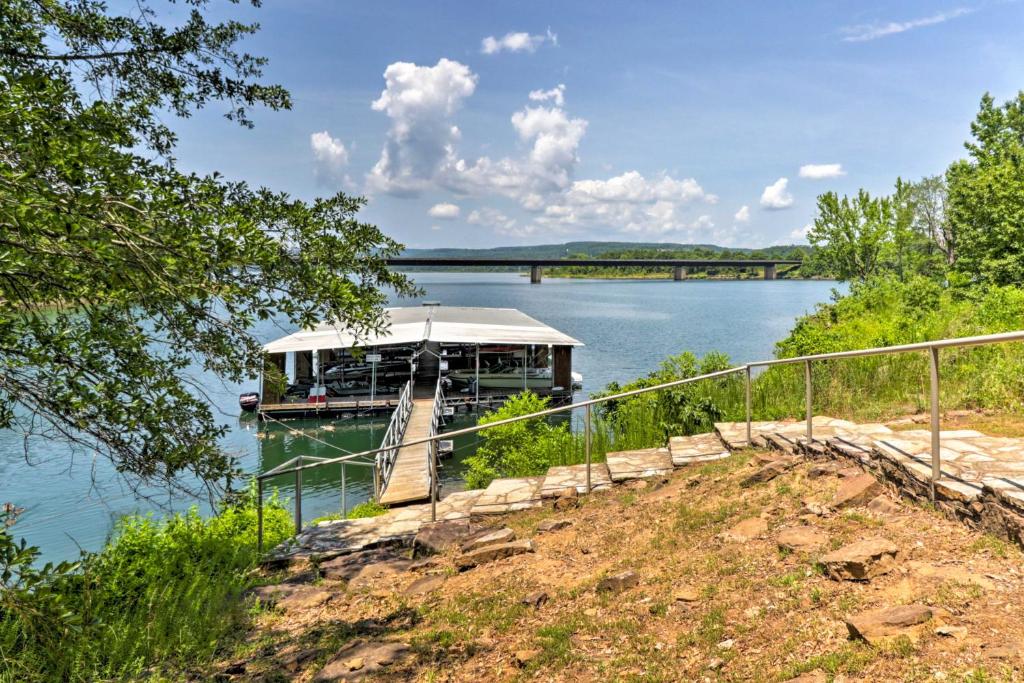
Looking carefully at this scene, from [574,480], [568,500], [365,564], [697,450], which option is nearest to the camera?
[365,564]

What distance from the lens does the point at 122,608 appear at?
193 inches

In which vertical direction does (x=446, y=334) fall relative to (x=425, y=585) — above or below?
above

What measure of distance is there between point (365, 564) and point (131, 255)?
3204 millimetres

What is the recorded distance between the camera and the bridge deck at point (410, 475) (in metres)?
11.4

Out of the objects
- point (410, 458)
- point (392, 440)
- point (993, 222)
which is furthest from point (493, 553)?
point (993, 222)

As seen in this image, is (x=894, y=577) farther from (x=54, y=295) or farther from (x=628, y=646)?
(x=54, y=295)

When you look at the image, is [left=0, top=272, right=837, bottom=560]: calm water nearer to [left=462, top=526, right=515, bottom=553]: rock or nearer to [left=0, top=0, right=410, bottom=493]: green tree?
[left=0, top=0, right=410, bottom=493]: green tree

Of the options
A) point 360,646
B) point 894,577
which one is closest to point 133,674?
point 360,646

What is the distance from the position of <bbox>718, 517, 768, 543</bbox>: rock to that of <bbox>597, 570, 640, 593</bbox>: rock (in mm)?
647

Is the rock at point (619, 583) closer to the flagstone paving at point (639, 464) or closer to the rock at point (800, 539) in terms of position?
the rock at point (800, 539)

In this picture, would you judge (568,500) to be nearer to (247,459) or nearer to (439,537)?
(439,537)

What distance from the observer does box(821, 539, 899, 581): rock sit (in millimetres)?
2646

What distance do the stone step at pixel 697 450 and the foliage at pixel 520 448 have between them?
2.18 m

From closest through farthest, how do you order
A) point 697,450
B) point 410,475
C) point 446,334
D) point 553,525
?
1. point 553,525
2. point 697,450
3. point 410,475
4. point 446,334
